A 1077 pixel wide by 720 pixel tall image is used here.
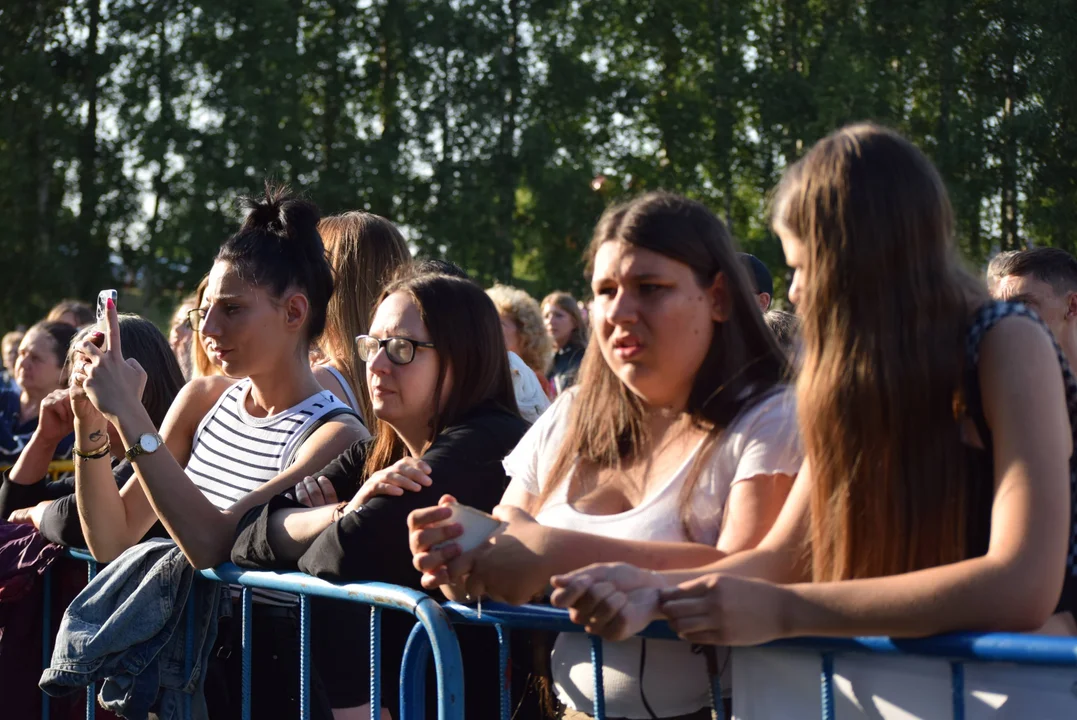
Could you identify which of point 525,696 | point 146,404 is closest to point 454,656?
point 525,696

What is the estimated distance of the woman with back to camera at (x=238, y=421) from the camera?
3211 millimetres

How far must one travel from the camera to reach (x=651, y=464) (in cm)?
231

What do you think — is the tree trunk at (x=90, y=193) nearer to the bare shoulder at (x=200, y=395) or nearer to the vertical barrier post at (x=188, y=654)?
the bare shoulder at (x=200, y=395)

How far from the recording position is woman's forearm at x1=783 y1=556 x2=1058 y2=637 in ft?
5.79

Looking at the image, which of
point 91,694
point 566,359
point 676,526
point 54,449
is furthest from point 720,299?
point 566,359

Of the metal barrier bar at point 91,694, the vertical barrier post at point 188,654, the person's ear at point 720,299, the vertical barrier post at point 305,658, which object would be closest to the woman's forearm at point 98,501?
the metal barrier bar at point 91,694

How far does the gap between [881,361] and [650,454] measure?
57 cm

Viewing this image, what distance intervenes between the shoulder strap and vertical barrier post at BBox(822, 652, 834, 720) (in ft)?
6.08

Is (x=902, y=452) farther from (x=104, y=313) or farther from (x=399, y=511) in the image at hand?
(x=104, y=313)

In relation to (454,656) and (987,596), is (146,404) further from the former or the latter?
(987,596)

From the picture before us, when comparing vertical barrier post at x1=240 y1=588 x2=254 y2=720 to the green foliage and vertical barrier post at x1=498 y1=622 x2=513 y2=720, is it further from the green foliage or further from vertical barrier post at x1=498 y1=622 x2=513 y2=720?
the green foliage

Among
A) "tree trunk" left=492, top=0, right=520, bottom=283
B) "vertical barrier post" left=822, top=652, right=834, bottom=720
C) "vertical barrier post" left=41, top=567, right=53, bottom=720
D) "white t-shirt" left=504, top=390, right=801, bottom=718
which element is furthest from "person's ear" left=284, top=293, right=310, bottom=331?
"tree trunk" left=492, top=0, right=520, bottom=283

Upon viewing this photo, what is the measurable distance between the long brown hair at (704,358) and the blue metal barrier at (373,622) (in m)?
0.32

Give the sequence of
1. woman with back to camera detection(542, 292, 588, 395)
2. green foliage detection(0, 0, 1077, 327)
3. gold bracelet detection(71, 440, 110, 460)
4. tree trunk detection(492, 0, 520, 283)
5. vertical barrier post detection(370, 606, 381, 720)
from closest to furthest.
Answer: vertical barrier post detection(370, 606, 381, 720)
gold bracelet detection(71, 440, 110, 460)
woman with back to camera detection(542, 292, 588, 395)
green foliage detection(0, 0, 1077, 327)
tree trunk detection(492, 0, 520, 283)
